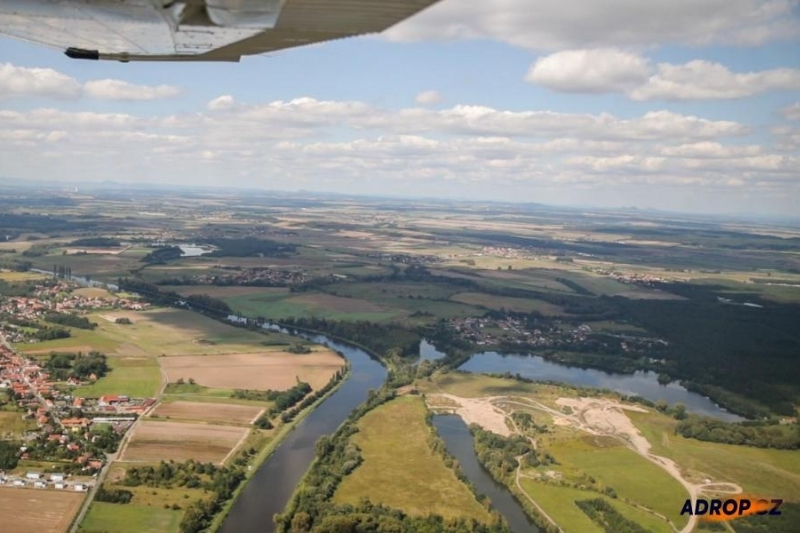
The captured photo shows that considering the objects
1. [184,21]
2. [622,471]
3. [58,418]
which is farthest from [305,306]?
[184,21]

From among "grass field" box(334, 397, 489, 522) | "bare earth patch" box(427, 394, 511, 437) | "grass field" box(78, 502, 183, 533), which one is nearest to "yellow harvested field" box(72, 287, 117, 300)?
"bare earth patch" box(427, 394, 511, 437)

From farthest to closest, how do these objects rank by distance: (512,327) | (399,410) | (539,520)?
(512,327), (399,410), (539,520)

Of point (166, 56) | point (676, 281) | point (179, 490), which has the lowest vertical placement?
point (179, 490)

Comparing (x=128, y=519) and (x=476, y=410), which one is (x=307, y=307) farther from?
(x=128, y=519)

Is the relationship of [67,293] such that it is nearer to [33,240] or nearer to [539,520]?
[33,240]

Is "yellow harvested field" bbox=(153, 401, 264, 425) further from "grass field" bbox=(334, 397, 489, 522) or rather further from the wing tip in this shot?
the wing tip

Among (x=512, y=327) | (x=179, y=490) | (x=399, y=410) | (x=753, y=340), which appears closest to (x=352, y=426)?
(x=399, y=410)

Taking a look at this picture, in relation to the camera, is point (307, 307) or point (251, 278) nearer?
point (307, 307)
